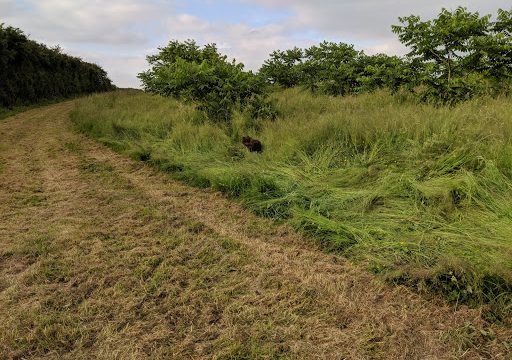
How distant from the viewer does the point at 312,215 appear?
406 cm

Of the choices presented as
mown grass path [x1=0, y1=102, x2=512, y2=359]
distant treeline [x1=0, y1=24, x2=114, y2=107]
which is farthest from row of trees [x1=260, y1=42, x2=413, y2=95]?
distant treeline [x1=0, y1=24, x2=114, y2=107]

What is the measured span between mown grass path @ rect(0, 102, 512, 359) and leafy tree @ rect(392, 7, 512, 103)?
5378 millimetres

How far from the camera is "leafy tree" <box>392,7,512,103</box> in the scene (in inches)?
290

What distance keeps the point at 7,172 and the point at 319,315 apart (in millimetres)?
6339

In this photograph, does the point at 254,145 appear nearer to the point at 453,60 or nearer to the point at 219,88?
the point at 219,88

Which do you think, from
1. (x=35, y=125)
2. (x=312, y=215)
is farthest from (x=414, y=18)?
(x=35, y=125)

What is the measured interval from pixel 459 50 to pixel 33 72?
22943 millimetres

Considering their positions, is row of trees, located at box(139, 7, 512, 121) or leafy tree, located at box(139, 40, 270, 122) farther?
leafy tree, located at box(139, 40, 270, 122)

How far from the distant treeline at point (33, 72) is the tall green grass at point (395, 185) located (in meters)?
16.4

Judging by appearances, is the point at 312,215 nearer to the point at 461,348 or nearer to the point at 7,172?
the point at 461,348

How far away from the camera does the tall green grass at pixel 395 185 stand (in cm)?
296

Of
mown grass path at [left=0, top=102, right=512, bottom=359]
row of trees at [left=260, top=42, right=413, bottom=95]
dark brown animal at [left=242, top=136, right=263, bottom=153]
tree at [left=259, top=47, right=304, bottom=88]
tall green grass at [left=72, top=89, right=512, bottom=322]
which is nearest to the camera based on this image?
mown grass path at [left=0, top=102, right=512, bottom=359]

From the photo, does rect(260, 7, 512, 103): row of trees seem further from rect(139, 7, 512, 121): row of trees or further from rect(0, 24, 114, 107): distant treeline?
rect(0, 24, 114, 107): distant treeline

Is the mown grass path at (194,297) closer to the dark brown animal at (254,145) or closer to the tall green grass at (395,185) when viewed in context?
the tall green grass at (395,185)
